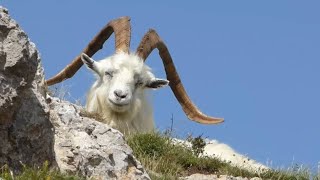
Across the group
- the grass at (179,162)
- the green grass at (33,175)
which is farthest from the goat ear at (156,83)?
the green grass at (33,175)

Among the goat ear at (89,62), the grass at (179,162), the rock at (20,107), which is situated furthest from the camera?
the goat ear at (89,62)

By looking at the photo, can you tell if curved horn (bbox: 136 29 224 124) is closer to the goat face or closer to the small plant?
the goat face

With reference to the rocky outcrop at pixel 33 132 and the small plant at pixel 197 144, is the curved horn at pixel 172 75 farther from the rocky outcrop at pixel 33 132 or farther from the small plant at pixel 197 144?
the rocky outcrop at pixel 33 132

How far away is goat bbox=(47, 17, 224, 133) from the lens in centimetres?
1596

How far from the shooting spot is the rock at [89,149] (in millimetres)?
8625

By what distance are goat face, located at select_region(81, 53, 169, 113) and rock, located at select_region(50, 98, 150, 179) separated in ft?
19.3

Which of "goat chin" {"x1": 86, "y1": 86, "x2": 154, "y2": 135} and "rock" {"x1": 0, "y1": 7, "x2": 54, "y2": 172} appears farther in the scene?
"goat chin" {"x1": 86, "y1": 86, "x2": 154, "y2": 135}

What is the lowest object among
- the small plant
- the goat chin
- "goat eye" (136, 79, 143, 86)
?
the small plant

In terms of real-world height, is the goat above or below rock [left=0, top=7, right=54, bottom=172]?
above

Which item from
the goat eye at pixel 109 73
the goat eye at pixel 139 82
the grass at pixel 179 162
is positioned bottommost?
the grass at pixel 179 162

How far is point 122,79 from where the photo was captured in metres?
16.2

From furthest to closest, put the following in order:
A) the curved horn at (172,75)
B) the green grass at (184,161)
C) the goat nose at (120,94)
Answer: the curved horn at (172,75) < the goat nose at (120,94) < the green grass at (184,161)

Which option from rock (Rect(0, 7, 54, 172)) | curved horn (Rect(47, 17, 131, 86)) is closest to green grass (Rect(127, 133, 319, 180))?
rock (Rect(0, 7, 54, 172))

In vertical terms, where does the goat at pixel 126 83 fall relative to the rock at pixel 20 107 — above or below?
above
